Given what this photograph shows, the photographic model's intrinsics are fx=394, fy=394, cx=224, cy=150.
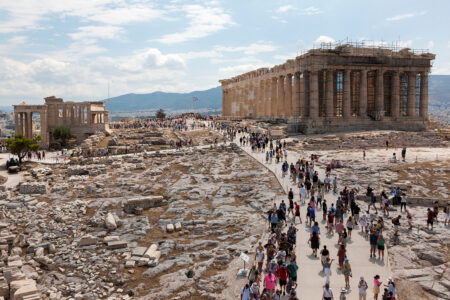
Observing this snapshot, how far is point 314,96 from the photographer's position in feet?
181

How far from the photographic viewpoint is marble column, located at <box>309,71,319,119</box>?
55000mm

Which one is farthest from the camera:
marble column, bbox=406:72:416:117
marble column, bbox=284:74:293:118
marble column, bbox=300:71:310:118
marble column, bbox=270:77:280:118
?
marble column, bbox=270:77:280:118

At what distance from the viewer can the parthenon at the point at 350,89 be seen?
5525cm

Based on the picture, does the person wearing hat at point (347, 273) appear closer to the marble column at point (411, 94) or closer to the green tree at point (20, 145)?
the green tree at point (20, 145)

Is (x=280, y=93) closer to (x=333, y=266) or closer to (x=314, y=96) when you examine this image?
(x=314, y=96)

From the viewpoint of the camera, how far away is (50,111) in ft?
222

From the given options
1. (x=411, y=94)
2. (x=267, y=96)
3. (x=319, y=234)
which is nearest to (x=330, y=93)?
(x=411, y=94)

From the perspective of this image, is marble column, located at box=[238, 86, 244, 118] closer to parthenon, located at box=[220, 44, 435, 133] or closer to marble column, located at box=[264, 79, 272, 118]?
marble column, located at box=[264, 79, 272, 118]

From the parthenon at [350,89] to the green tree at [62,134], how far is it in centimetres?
3170

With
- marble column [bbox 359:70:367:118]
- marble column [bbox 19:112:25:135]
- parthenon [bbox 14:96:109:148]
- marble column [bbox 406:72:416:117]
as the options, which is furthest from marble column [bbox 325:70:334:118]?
marble column [bbox 19:112:25:135]

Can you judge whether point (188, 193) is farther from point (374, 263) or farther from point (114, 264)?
point (374, 263)

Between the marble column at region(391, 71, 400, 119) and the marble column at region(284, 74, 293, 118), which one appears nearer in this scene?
the marble column at region(391, 71, 400, 119)

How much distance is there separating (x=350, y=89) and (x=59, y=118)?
48.7 metres

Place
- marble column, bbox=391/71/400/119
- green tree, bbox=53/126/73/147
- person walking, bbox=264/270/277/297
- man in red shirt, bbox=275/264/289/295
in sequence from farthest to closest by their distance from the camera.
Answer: green tree, bbox=53/126/73/147
marble column, bbox=391/71/400/119
man in red shirt, bbox=275/264/289/295
person walking, bbox=264/270/277/297
